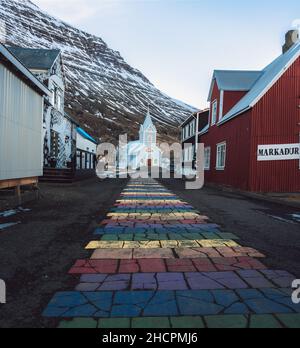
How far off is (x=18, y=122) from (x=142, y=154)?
6659 cm

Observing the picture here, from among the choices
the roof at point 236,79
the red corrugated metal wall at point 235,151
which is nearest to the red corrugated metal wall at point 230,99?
the roof at point 236,79

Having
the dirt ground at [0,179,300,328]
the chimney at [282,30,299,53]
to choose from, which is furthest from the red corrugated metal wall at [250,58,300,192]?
the dirt ground at [0,179,300,328]

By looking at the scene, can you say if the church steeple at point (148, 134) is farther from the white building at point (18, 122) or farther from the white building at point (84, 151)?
the white building at point (18, 122)

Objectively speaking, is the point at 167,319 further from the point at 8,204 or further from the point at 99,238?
the point at 8,204

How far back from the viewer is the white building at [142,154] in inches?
2873

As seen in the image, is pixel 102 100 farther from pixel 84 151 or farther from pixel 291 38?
pixel 291 38

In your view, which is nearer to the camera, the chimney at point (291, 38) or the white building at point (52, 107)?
the chimney at point (291, 38)

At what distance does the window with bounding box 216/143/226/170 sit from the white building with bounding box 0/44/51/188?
11351 mm

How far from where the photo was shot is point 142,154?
2990 inches

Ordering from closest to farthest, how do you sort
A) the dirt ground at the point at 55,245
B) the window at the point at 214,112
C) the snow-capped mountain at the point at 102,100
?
the dirt ground at the point at 55,245
the window at the point at 214,112
the snow-capped mountain at the point at 102,100

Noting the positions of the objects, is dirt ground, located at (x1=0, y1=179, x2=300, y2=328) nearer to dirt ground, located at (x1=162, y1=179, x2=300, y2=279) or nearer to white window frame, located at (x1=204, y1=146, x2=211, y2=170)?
dirt ground, located at (x1=162, y1=179, x2=300, y2=279)

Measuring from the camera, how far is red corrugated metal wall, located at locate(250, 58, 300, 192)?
14.9 meters

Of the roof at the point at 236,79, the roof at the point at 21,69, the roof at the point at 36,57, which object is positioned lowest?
the roof at the point at 21,69

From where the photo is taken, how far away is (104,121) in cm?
10750
